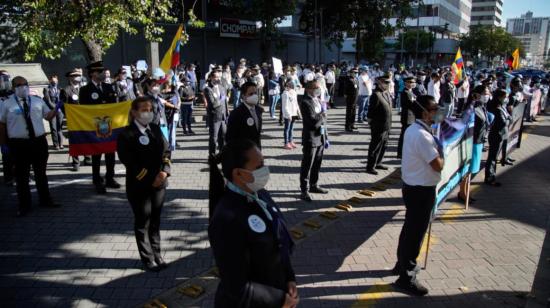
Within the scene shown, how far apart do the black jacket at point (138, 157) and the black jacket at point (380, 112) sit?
17.6 ft

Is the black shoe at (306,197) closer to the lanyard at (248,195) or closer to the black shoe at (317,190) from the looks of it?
the black shoe at (317,190)

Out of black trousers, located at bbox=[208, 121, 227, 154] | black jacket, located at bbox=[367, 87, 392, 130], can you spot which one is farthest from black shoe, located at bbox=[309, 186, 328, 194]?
black trousers, located at bbox=[208, 121, 227, 154]

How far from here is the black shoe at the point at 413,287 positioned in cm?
454

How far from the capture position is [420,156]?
436 centimetres

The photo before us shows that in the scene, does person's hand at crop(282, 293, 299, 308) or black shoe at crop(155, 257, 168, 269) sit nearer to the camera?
person's hand at crop(282, 293, 299, 308)

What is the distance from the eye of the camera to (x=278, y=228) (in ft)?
8.55

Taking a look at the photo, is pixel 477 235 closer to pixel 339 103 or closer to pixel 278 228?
pixel 278 228

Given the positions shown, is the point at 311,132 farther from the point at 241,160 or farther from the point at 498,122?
the point at 241,160

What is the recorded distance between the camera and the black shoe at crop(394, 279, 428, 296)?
14.9 feet

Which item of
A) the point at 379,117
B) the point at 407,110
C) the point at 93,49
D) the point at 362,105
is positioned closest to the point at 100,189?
the point at 379,117

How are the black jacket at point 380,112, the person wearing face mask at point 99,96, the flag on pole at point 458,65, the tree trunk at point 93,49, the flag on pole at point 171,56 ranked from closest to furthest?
the person wearing face mask at point 99,96, the flag on pole at point 171,56, the black jacket at point 380,112, the tree trunk at point 93,49, the flag on pole at point 458,65

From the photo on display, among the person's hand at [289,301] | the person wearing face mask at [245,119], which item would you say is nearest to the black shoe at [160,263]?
the person wearing face mask at [245,119]

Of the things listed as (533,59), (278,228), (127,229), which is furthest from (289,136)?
(533,59)

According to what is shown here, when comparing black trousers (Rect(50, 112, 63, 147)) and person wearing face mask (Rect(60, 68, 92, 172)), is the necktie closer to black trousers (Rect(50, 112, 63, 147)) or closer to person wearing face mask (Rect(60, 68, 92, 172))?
person wearing face mask (Rect(60, 68, 92, 172))
